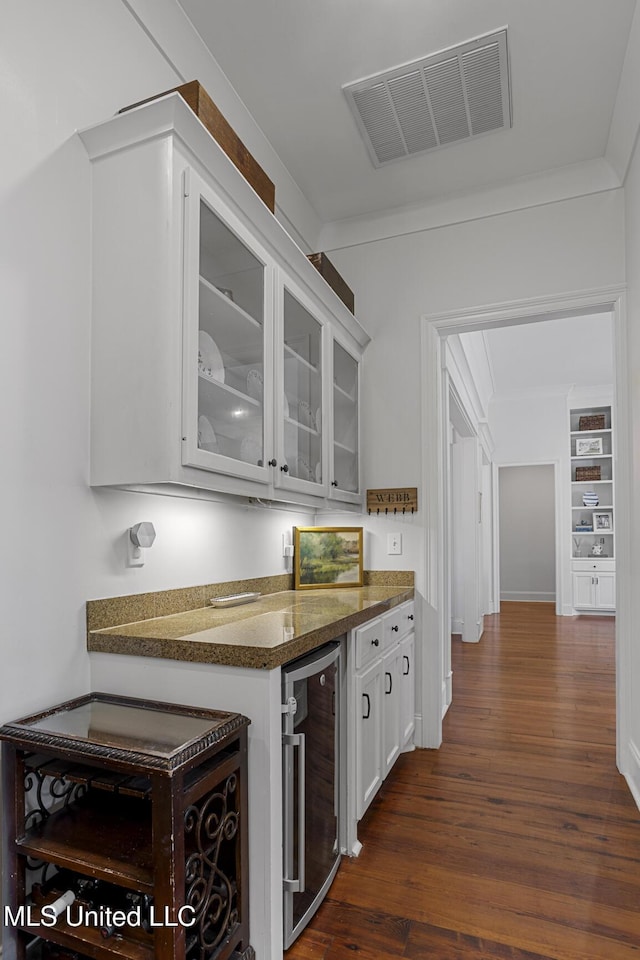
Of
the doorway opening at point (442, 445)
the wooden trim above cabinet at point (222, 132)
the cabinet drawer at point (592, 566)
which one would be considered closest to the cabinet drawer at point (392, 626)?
the doorway opening at point (442, 445)

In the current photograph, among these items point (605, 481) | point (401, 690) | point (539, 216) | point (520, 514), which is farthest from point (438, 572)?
point (520, 514)

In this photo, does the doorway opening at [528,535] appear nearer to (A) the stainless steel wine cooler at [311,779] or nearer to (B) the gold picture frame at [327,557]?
Answer: (B) the gold picture frame at [327,557]

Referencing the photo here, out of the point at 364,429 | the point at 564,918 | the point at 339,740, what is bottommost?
the point at 564,918

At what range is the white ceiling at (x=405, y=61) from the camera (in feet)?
6.86

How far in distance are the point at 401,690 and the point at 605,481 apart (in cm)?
608

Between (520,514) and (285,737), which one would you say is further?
(520,514)

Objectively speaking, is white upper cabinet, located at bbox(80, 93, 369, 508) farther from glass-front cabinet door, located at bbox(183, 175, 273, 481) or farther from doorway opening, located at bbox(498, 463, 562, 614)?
doorway opening, located at bbox(498, 463, 562, 614)

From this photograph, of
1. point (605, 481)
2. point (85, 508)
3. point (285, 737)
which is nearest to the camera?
point (285, 737)

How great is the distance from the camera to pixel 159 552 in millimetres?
2006

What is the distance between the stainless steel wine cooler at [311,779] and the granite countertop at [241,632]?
0.28 ft

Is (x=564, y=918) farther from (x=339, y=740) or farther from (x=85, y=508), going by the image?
(x=85, y=508)

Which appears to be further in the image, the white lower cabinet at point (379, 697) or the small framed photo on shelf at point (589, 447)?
the small framed photo on shelf at point (589, 447)

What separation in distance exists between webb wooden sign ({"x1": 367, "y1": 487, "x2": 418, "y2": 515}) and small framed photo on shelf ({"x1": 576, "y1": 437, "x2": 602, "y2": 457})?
5671 millimetres

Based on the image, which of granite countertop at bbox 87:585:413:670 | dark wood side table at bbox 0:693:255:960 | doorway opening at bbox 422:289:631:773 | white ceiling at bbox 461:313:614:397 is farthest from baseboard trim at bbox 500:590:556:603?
dark wood side table at bbox 0:693:255:960
